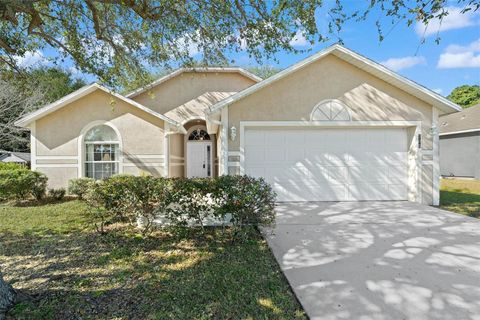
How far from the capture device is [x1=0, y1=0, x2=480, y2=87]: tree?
6730mm

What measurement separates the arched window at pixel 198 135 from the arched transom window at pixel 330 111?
351 inches

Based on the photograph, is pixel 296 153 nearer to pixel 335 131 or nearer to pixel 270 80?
pixel 335 131

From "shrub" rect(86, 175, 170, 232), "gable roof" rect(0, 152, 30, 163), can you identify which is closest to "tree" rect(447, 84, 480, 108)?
"shrub" rect(86, 175, 170, 232)

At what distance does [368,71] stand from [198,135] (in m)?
10.4

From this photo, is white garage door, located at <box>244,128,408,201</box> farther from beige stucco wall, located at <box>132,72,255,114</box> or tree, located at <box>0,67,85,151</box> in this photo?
tree, located at <box>0,67,85,151</box>

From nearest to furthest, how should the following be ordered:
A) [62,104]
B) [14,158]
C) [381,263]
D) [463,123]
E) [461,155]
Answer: [381,263] < [62,104] < [461,155] < [463,123] < [14,158]

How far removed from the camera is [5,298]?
122 inches

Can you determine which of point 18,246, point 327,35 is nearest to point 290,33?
point 327,35

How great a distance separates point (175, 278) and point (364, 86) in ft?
27.1

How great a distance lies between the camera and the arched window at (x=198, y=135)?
16281mm

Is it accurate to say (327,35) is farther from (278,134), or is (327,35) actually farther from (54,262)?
(54,262)

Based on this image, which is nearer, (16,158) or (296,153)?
(296,153)

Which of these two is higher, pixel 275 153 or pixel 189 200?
pixel 275 153

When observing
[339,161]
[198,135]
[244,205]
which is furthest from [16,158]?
[339,161]
